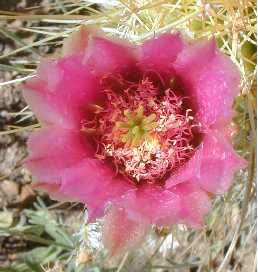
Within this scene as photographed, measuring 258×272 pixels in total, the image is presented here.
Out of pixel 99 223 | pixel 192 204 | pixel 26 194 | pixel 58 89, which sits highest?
pixel 58 89

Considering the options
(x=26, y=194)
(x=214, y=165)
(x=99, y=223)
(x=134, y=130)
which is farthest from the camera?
(x=26, y=194)

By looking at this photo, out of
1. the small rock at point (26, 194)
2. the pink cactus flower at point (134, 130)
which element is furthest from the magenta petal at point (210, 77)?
the small rock at point (26, 194)

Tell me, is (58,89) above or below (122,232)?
above

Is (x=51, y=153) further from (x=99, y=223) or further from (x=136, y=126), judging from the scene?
(x=99, y=223)

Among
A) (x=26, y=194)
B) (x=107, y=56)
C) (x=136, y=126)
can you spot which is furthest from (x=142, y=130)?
(x=26, y=194)

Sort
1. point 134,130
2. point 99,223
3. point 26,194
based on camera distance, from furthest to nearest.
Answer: point 26,194 → point 99,223 → point 134,130

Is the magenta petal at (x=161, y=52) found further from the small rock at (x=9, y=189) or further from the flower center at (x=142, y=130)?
the small rock at (x=9, y=189)
